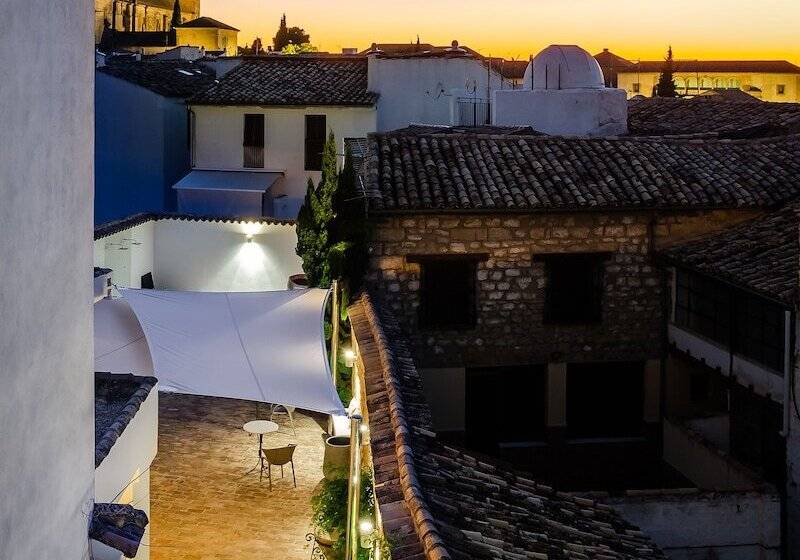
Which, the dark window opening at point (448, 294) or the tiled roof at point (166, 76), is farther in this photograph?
the tiled roof at point (166, 76)

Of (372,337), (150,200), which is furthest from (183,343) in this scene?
(150,200)

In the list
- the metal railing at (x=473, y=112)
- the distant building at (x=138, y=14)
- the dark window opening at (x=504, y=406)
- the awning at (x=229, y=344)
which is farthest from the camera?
the distant building at (x=138, y=14)

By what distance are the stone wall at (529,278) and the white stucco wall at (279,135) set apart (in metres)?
10.8

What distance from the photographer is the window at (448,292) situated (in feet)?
49.4

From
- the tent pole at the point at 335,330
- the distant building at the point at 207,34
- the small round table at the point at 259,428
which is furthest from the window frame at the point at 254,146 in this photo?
the distant building at the point at 207,34

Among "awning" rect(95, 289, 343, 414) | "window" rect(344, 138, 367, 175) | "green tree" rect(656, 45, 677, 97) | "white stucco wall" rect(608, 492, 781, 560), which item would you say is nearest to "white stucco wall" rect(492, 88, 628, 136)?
"window" rect(344, 138, 367, 175)

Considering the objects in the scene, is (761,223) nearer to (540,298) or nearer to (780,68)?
(540,298)

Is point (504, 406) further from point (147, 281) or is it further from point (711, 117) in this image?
point (711, 117)

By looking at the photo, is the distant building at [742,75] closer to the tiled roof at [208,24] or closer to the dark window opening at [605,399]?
the tiled roof at [208,24]

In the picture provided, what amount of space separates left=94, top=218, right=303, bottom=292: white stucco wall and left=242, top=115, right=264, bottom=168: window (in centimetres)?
682

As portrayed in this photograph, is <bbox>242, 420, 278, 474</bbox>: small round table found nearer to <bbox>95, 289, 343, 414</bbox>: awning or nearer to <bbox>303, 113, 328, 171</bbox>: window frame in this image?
<bbox>95, 289, 343, 414</bbox>: awning

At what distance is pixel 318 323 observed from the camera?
12.5m

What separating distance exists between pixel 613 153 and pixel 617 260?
1.98 metres

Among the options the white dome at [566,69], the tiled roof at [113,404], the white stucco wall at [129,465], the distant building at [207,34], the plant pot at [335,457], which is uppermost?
the distant building at [207,34]
